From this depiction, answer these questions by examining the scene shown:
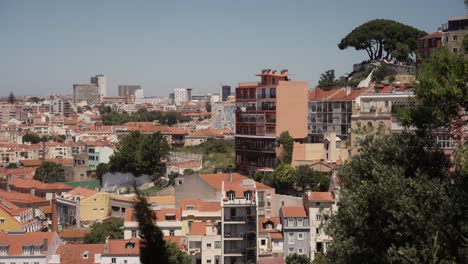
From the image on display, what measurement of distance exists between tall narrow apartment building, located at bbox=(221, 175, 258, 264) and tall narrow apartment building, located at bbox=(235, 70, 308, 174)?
7458mm

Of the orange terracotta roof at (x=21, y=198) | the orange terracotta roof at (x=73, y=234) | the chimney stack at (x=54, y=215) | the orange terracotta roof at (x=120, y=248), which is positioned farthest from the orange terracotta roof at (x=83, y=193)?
the orange terracotta roof at (x=120, y=248)

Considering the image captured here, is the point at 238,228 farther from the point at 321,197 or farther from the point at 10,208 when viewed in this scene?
the point at 10,208

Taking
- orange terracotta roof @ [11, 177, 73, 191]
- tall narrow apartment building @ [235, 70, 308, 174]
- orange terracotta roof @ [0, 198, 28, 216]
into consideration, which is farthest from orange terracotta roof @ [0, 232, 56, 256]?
orange terracotta roof @ [11, 177, 73, 191]

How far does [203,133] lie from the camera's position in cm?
5125

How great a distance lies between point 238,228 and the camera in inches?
797

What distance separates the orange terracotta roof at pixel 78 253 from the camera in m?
19.8

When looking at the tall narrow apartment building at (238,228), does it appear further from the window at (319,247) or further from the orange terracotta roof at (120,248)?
the orange terracotta roof at (120,248)

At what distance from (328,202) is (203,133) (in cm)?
3132

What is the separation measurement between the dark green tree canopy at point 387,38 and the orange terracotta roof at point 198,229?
19.3m

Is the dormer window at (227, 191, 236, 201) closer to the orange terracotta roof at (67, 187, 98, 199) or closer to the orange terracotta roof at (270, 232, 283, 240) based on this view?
the orange terracotta roof at (270, 232, 283, 240)

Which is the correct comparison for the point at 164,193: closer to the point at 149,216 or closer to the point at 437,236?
the point at 437,236

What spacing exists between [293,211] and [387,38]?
18734 millimetres

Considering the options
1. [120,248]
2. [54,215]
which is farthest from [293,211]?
[54,215]

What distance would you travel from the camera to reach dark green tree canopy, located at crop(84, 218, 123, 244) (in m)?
22.9
